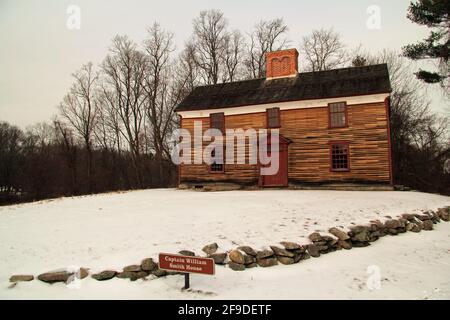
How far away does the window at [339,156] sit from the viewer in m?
21.0

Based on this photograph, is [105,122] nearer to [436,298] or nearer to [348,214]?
[348,214]

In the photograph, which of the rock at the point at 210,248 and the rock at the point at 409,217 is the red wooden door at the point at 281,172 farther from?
the rock at the point at 210,248

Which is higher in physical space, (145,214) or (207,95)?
(207,95)

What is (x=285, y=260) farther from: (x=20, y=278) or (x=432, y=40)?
(x=432, y=40)

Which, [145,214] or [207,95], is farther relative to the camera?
[207,95]

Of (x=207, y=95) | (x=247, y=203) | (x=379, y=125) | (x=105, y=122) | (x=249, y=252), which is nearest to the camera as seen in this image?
(x=249, y=252)

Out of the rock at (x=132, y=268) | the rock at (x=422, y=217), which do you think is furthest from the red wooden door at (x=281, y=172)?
the rock at (x=132, y=268)

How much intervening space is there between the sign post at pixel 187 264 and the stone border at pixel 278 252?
0.93 metres

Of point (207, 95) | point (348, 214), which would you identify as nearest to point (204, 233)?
point (348, 214)

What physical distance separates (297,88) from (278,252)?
16.1 m

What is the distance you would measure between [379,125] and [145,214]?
574 inches

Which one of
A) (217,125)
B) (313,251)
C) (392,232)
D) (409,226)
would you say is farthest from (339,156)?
(313,251)

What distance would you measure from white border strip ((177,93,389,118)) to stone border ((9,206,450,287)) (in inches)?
375
